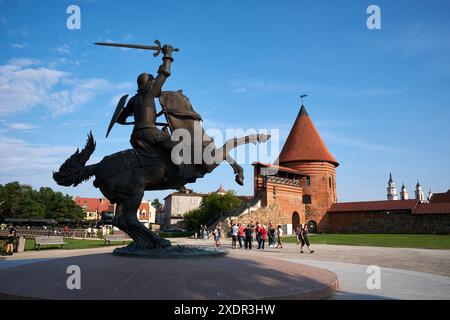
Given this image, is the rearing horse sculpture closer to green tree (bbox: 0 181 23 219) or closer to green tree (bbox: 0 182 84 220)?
green tree (bbox: 0 182 84 220)

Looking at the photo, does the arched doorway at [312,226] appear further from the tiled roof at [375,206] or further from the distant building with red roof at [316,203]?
the tiled roof at [375,206]

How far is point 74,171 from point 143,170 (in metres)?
1.47

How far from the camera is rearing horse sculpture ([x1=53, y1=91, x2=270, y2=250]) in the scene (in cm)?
722

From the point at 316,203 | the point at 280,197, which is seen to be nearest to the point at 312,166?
the point at 316,203

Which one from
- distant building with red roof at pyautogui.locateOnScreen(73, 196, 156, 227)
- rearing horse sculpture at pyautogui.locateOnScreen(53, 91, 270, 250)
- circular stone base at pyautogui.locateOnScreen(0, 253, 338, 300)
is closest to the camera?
circular stone base at pyautogui.locateOnScreen(0, 253, 338, 300)

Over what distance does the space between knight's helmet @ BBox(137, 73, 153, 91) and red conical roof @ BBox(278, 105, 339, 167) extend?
1679 inches

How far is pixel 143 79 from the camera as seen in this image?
26.0 feet

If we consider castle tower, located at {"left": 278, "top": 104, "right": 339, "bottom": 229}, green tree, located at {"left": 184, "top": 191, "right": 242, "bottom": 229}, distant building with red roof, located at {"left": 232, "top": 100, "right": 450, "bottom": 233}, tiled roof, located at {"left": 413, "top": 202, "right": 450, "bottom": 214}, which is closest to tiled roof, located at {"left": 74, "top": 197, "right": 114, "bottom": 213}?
green tree, located at {"left": 184, "top": 191, "right": 242, "bottom": 229}

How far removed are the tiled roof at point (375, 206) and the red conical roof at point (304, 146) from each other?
22.5ft

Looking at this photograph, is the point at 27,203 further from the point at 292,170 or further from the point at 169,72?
the point at 169,72

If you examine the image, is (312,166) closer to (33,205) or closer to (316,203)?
(316,203)
